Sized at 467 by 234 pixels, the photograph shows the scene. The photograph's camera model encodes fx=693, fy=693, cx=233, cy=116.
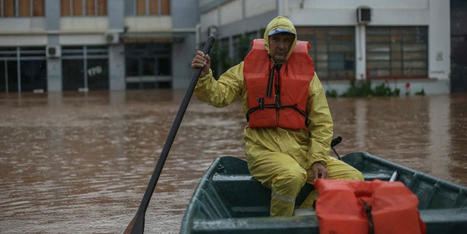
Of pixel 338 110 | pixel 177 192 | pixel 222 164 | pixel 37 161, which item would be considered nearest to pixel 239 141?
pixel 37 161

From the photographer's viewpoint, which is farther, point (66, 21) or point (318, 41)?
point (66, 21)

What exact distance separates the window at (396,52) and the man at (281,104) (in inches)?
950

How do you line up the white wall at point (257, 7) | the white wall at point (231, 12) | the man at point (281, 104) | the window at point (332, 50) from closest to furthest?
the man at point (281, 104) < the window at point (332, 50) < the white wall at point (257, 7) < the white wall at point (231, 12)

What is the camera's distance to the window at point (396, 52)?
28484mm

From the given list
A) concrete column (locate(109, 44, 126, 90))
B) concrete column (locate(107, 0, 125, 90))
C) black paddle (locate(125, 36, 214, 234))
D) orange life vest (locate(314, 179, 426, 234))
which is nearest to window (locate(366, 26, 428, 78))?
concrete column (locate(107, 0, 125, 90))

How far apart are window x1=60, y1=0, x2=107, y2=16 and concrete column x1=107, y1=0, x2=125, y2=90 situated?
450mm

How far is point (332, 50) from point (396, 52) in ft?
9.23

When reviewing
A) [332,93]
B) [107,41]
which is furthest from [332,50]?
[107,41]

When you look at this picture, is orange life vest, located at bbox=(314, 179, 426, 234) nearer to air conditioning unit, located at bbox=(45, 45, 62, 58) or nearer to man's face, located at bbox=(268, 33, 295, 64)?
man's face, located at bbox=(268, 33, 295, 64)

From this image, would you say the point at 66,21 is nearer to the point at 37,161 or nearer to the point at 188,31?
the point at 188,31

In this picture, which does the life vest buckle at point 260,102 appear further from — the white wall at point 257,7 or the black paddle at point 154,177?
the white wall at point 257,7

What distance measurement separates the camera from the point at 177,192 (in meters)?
7.04

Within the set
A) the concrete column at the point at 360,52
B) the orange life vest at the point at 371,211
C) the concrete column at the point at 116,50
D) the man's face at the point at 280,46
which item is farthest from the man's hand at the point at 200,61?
the concrete column at the point at 116,50

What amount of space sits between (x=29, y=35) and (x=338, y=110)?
26.8 meters
